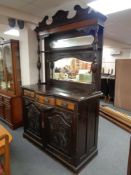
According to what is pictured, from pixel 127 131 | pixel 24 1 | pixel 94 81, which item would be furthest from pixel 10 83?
pixel 127 131

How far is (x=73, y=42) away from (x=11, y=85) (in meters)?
1.84

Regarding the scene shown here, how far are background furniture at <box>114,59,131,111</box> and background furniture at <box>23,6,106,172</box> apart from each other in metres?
2.70

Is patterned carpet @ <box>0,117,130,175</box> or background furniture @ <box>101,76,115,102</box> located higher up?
background furniture @ <box>101,76,115,102</box>

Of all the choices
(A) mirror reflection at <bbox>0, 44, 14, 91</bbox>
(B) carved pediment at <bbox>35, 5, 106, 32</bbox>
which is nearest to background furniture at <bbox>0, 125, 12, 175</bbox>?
(B) carved pediment at <bbox>35, 5, 106, 32</bbox>

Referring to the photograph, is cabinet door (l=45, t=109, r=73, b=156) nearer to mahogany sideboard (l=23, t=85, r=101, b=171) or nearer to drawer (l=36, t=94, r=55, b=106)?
mahogany sideboard (l=23, t=85, r=101, b=171)

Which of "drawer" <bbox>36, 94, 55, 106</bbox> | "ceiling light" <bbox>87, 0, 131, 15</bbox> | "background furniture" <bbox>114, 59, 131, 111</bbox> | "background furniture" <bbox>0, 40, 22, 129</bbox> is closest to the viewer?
"drawer" <bbox>36, 94, 55, 106</bbox>

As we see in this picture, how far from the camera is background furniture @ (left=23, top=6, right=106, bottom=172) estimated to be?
2010mm

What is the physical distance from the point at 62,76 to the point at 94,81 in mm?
946

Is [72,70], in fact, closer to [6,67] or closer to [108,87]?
[6,67]

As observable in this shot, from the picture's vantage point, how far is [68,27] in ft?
7.41

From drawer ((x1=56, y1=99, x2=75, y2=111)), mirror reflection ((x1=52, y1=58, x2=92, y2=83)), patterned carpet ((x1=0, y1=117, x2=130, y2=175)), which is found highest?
mirror reflection ((x1=52, y1=58, x2=92, y2=83))

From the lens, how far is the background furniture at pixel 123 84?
4.88 meters

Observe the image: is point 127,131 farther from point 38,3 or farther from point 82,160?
point 38,3

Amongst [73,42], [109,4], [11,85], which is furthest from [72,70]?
[11,85]
